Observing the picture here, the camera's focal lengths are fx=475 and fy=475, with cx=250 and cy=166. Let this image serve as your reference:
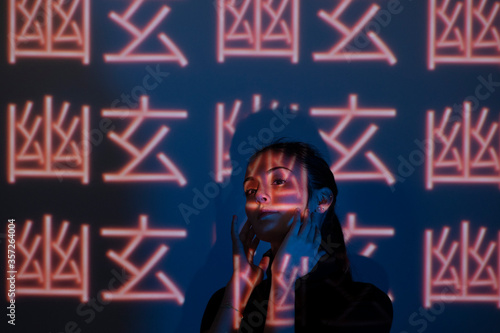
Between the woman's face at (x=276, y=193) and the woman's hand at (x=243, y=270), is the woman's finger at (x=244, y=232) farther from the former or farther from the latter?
the woman's face at (x=276, y=193)

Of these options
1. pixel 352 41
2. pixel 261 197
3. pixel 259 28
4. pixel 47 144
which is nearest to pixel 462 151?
pixel 352 41

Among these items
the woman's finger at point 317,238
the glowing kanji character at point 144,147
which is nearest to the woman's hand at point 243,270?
the woman's finger at point 317,238

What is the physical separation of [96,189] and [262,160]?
0.75 meters

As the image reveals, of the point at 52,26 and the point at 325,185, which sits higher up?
→ the point at 52,26

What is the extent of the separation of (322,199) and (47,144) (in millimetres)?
1178

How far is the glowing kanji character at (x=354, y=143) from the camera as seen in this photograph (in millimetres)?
1986

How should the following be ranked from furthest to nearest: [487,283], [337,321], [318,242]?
1. [487,283]
2. [318,242]
3. [337,321]

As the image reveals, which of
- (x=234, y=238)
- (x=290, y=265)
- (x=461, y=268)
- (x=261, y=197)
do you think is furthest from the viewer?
(x=461, y=268)

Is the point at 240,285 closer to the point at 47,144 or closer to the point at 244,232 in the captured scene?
the point at 244,232

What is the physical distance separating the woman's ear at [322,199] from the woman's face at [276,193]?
0.05m

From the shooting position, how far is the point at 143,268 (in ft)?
6.58

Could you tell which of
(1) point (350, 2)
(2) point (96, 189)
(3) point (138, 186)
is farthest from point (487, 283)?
(2) point (96, 189)

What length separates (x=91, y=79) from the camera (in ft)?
6.61

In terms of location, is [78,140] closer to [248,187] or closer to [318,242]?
[248,187]
